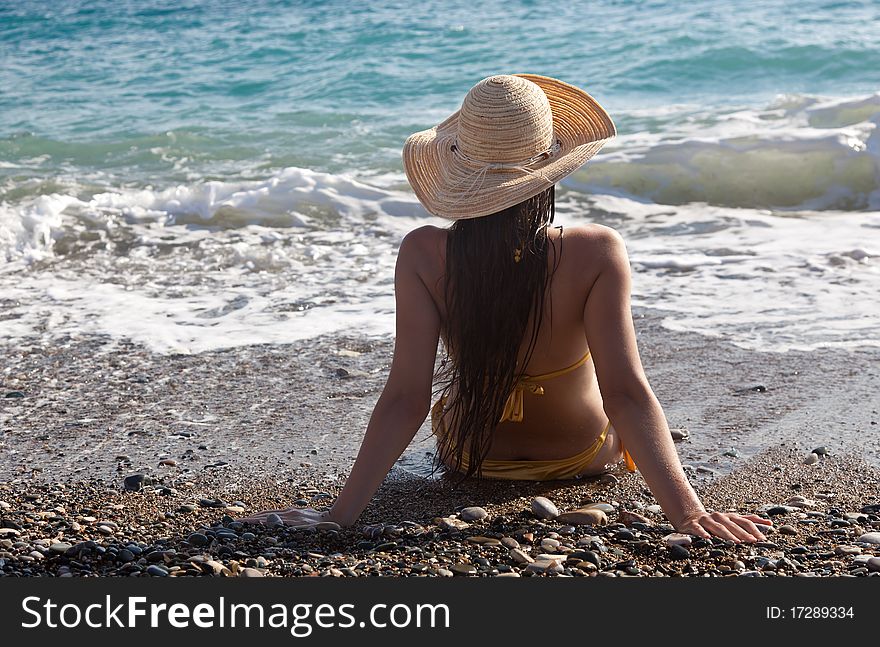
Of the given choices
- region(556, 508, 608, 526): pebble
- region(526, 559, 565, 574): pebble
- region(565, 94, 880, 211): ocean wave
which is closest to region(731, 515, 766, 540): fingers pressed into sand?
region(556, 508, 608, 526): pebble

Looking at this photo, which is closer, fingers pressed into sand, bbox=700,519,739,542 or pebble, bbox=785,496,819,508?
fingers pressed into sand, bbox=700,519,739,542

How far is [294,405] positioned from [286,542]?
4.90 feet

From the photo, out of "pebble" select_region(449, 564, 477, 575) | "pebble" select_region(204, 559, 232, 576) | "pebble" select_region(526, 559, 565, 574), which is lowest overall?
"pebble" select_region(526, 559, 565, 574)

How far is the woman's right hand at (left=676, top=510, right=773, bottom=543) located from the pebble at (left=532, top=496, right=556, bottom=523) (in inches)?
17.4

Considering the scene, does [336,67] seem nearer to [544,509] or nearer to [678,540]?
[544,509]

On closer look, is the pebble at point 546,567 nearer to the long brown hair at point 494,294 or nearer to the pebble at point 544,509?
the pebble at point 544,509

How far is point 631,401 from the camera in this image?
273 cm

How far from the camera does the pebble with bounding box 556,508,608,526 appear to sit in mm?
2918

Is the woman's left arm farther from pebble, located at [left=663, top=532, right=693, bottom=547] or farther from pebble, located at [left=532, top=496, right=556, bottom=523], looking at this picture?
pebble, located at [left=663, top=532, right=693, bottom=547]

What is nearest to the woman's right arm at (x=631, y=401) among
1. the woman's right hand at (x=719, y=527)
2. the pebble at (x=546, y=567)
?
the woman's right hand at (x=719, y=527)

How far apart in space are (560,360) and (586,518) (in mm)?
482

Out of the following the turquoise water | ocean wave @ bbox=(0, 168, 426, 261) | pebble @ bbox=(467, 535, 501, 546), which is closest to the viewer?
pebble @ bbox=(467, 535, 501, 546)

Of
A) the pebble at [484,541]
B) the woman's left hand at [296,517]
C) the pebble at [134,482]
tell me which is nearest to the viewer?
the pebble at [484,541]

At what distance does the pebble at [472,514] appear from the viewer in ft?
9.82
